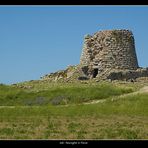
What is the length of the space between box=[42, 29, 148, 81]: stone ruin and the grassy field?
9419 millimetres

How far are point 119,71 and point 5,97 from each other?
45.2ft

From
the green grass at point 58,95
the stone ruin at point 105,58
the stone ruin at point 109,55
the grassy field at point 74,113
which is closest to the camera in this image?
the grassy field at point 74,113

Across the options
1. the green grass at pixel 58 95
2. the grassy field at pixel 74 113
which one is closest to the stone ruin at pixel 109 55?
the grassy field at pixel 74 113

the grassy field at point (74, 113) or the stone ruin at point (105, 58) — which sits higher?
the stone ruin at point (105, 58)

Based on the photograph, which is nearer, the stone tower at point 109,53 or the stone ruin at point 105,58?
the stone ruin at point 105,58

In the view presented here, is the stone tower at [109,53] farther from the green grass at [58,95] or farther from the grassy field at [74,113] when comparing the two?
the green grass at [58,95]

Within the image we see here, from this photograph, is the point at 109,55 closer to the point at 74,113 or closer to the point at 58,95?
the point at 58,95

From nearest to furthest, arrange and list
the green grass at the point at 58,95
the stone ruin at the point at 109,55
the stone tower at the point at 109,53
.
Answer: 1. the green grass at the point at 58,95
2. the stone ruin at the point at 109,55
3. the stone tower at the point at 109,53

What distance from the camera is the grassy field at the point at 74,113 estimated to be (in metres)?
12.4

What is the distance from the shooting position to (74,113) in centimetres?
1889

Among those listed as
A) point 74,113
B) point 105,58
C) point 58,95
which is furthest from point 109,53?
point 74,113

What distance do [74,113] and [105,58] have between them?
70.4 ft

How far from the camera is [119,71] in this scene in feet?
123

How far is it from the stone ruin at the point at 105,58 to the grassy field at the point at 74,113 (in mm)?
9419
